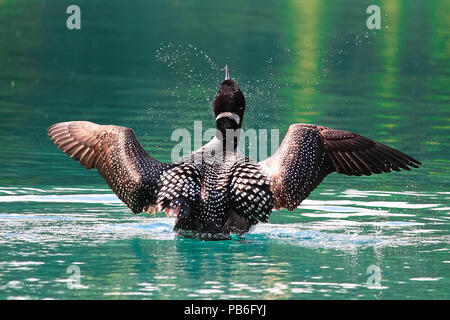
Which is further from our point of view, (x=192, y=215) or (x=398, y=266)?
(x=192, y=215)

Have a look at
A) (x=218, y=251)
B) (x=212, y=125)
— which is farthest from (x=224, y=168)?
(x=212, y=125)

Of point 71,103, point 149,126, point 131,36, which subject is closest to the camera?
point 149,126

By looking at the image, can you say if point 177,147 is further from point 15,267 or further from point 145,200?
point 15,267

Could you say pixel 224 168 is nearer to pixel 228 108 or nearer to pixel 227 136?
pixel 227 136

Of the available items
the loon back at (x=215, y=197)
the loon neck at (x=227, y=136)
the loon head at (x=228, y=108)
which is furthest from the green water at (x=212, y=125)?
the loon head at (x=228, y=108)

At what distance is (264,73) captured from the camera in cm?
2211

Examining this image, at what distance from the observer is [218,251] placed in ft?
29.2

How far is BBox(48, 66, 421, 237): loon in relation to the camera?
30.2ft

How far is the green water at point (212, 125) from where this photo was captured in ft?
26.6

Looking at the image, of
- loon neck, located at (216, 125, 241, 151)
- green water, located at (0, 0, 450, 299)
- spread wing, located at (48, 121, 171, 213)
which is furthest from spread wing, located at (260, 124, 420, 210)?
spread wing, located at (48, 121, 171, 213)

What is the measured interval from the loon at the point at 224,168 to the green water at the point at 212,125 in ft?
0.89

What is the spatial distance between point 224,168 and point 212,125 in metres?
6.70

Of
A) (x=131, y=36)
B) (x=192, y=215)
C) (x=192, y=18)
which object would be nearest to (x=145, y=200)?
(x=192, y=215)

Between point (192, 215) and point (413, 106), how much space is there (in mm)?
10278
